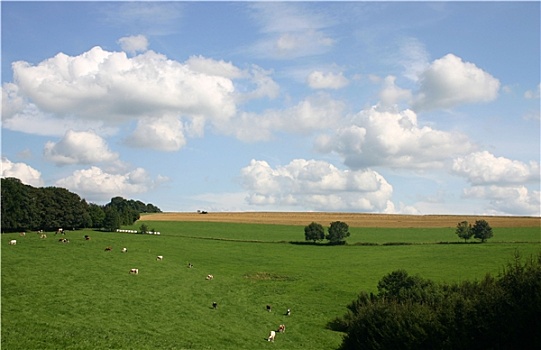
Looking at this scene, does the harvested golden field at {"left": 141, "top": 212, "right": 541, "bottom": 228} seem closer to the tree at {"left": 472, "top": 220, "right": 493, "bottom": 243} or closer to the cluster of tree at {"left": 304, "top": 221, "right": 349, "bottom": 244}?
the tree at {"left": 472, "top": 220, "right": 493, "bottom": 243}

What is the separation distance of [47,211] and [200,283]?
61080 millimetres

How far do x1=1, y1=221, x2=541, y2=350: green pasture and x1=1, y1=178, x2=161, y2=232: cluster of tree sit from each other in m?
19.1

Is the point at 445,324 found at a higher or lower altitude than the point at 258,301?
higher

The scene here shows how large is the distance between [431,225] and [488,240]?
1104 inches

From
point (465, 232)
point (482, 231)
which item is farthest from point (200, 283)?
point (482, 231)

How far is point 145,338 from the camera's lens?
127ft

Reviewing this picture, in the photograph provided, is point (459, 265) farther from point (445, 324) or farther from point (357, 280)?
point (445, 324)

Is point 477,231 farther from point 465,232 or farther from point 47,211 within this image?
point 47,211

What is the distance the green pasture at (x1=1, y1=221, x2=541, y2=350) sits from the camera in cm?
4116

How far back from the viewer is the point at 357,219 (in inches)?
6447

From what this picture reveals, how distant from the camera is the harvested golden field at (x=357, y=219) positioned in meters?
148

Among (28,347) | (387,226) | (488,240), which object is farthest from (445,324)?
(387,226)

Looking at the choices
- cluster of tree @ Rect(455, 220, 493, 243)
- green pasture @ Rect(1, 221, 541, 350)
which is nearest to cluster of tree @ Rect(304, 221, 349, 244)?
green pasture @ Rect(1, 221, 541, 350)

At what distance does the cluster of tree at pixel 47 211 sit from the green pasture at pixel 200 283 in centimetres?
1913
